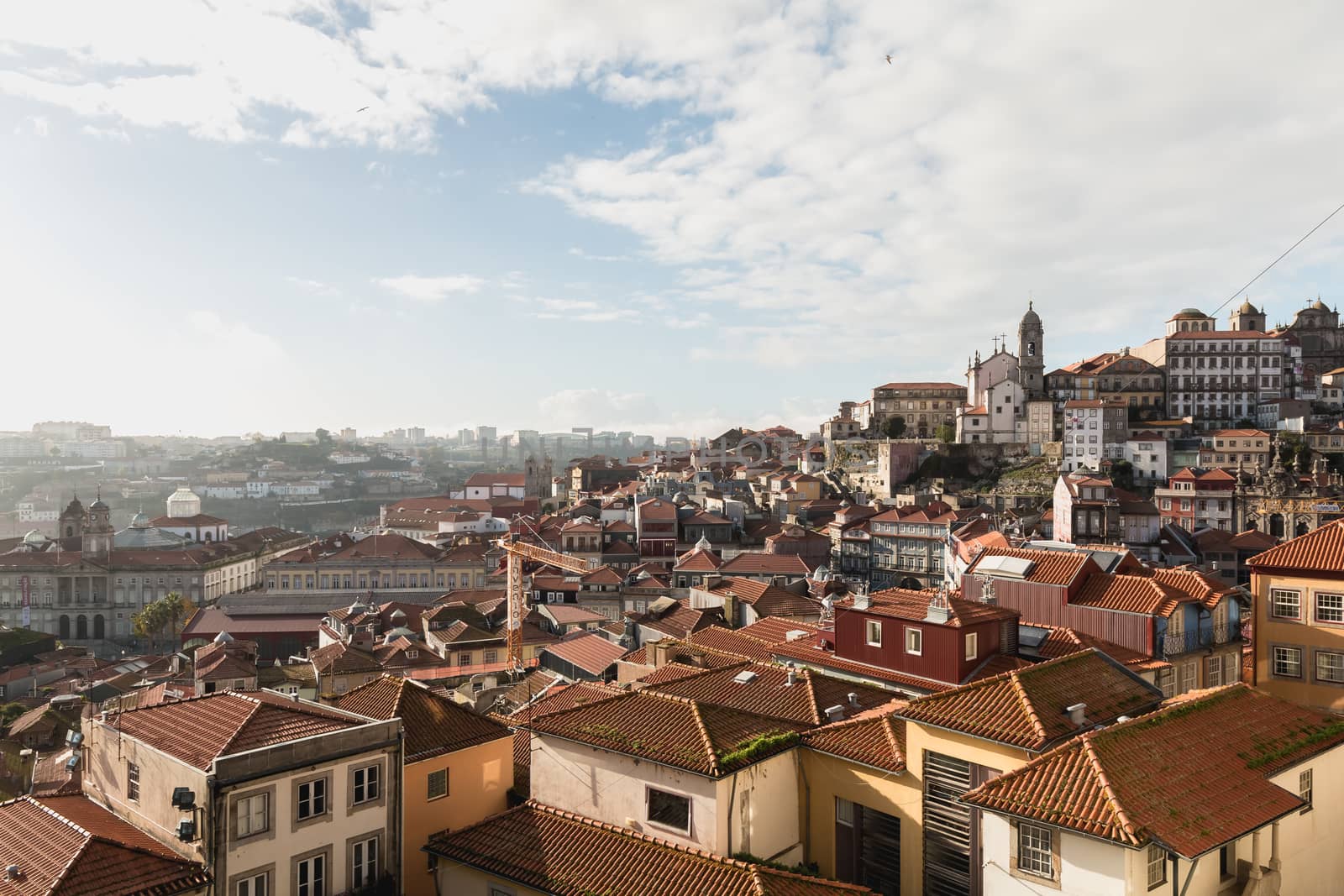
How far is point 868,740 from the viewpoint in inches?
508

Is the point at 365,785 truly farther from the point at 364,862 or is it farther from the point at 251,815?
the point at 251,815

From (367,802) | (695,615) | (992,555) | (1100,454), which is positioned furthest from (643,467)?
(367,802)

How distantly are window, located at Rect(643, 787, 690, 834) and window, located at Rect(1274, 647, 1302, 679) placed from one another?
14589 mm

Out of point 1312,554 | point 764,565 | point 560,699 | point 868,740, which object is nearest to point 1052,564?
point 1312,554

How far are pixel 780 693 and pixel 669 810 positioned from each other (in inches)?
145

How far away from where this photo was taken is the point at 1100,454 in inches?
3184

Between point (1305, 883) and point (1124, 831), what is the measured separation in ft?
13.4

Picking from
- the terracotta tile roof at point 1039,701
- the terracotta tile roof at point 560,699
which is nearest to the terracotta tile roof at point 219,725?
the terracotta tile roof at point 560,699

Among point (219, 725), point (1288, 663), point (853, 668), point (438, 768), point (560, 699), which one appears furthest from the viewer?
point (560, 699)

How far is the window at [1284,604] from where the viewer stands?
18984mm

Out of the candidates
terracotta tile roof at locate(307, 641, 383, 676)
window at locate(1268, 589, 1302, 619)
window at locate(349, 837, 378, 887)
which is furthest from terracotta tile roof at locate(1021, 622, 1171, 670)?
terracotta tile roof at locate(307, 641, 383, 676)

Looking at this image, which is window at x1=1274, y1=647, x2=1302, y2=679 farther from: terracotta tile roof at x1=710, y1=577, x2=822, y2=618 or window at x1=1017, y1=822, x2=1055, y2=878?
terracotta tile roof at x1=710, y1=577, x2=822, y2=618

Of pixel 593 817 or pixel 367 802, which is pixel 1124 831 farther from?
pixel 367 802

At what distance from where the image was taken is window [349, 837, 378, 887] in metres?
13.8
